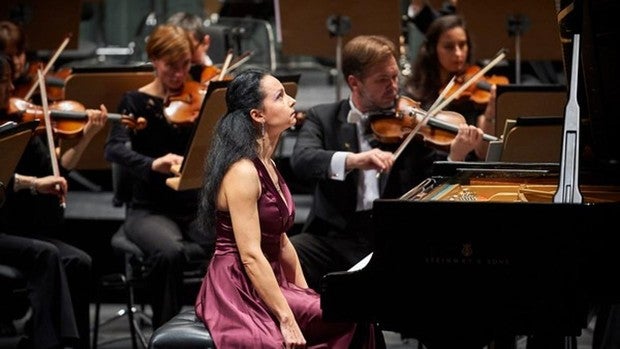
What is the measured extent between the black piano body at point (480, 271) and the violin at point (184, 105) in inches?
85.4

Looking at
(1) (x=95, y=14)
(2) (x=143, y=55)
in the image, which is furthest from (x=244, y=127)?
(1) (x=95, y=14)

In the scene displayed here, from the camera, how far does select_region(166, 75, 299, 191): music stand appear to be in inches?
183

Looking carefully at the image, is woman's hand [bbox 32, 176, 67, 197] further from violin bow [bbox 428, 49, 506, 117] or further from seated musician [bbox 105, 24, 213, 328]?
violin bow [bbox 428, 49, 506, 117]

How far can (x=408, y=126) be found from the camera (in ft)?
15.5

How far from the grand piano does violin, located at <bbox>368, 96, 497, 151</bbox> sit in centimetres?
152

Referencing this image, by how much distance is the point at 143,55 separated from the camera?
866 centimetres

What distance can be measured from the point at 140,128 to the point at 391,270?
2283 mm

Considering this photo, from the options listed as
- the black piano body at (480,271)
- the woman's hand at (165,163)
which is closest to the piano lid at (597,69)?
the black piano body at (480,271)

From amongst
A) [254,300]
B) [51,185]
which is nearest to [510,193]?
[254,300]

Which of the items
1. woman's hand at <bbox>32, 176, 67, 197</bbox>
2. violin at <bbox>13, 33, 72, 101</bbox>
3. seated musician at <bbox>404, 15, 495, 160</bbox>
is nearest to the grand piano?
woman's hand at <bbox>32, 176, 67, 197</bbox>

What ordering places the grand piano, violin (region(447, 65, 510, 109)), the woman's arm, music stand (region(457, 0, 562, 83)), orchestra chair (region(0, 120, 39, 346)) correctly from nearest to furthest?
the grand piano → the woman's arm → orchestra chair (region(0, 120, 39, 346)) → violin (region(447, 65, 510, 109)) → music stand (region(457, 0, 562, 83))

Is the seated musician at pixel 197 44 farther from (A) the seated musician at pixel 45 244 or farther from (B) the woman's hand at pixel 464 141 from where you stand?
(B) the woman's hand at pixel 464 141

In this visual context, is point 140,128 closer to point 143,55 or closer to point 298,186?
point 298,186

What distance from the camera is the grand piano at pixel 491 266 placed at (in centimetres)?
304
